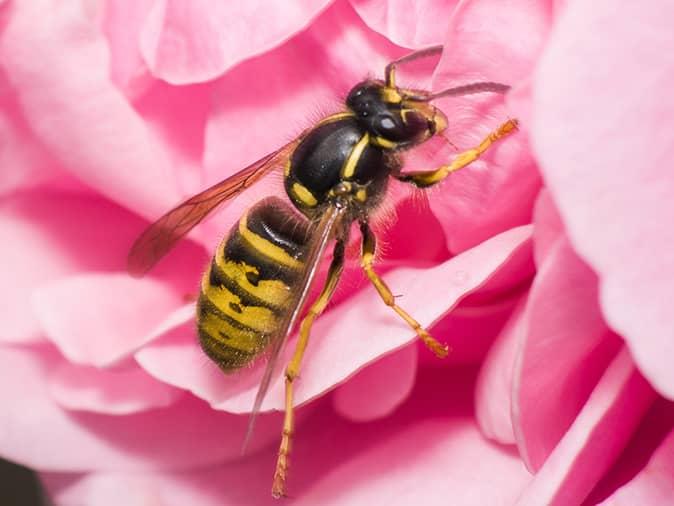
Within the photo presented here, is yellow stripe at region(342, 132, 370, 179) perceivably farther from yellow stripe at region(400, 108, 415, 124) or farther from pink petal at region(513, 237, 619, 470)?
pink petal at region(513, 237, 619, 470)

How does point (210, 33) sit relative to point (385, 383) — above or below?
above

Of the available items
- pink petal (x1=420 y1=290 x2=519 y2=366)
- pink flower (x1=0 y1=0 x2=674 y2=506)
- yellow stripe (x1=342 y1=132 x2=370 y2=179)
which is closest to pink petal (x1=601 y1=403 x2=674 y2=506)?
pink flower (x1=0 y1=0 x2=674 y2=506)

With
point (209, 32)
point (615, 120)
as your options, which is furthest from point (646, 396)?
point (209, 32)

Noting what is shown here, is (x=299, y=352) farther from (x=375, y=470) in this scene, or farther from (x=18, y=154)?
(x=18, y=154)

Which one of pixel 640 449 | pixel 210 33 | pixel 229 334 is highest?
pixel 210 33

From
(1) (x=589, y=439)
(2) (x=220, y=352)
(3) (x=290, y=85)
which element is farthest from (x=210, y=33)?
(1) (x=589, y=439)

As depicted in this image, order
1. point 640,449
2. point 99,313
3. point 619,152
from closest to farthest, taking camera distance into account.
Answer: point 619,152
point 640,449
point 99,313
